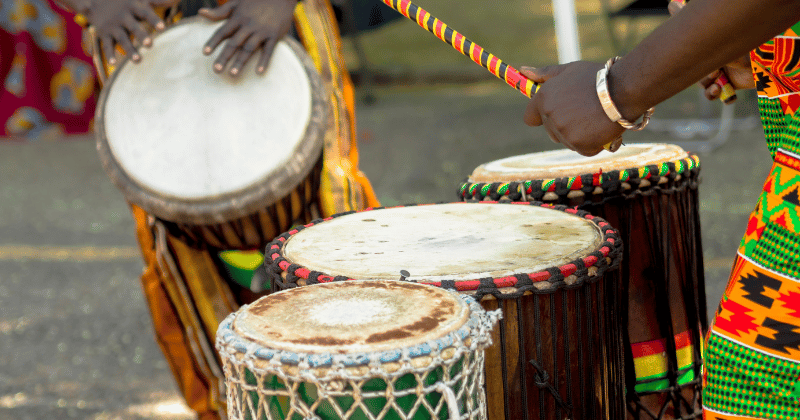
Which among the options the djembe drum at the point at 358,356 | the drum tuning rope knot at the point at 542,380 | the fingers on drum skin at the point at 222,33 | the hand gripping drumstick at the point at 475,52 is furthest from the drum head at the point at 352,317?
the fingers on drum skin at the point at 222,33

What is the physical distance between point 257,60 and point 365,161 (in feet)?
7.86

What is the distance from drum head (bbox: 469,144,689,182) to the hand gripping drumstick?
9.4 inches

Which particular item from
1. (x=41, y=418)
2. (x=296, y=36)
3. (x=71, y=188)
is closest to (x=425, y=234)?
(x=296, y=36)

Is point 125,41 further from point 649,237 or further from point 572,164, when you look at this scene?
point 649,237

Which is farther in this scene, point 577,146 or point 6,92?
point 6,92

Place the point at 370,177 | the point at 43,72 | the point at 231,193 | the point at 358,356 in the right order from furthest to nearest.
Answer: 1. the point at 43,72
2. the point at 370,177
3. the point at 231,193
4. the point at 358,356

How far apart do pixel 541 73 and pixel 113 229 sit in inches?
111

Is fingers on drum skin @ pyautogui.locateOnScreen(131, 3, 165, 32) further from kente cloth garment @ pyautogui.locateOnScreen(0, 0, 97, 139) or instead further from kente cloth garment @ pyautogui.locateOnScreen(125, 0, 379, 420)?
kente cloth garment @ pyautogui.locateOnScreen(0, 0, 97, 139)

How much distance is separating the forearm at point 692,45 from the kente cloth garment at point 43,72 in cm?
386

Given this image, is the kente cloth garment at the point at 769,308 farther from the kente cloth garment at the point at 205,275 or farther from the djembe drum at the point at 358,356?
the kente cloth garment at the point at 205,275

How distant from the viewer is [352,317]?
720 mm

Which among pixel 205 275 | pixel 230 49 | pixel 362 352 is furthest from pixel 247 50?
pixel 362 352

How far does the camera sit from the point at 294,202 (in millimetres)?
1560

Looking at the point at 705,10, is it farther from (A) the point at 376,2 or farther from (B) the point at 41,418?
(A) the point at 376,2
